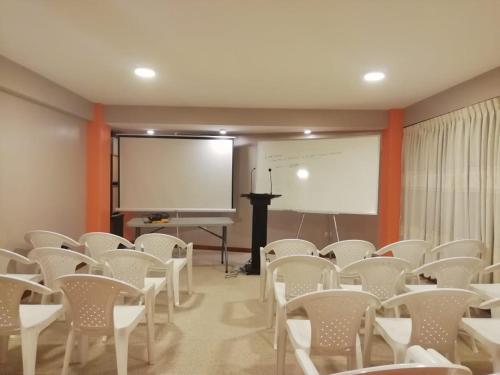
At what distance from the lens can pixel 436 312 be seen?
5.65 ft

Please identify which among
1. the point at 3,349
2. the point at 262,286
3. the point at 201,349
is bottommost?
the point at 201,349

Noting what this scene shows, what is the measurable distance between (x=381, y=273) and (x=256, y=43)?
2043mm

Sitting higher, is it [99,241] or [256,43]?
[256,43]

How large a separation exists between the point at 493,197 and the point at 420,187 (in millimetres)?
1279

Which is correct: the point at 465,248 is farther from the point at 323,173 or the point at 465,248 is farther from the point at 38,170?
the point at 38,170

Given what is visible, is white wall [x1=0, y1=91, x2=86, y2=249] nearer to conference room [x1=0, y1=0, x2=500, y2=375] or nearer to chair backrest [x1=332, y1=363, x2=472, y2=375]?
conference room [x1=0, y1=0, x2=500, y2=375]

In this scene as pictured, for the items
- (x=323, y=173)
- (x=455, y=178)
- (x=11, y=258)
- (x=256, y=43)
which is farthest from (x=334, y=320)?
(x=323, y=173)

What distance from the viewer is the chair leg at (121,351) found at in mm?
1895

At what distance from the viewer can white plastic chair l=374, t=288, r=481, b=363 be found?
5.47 feet

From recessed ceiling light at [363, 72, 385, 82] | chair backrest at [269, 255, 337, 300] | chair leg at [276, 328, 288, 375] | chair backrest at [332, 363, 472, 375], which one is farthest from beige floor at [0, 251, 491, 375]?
recessed ceiling light at [363, 72, 385, 82]

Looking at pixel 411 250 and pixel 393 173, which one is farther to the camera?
pixel 393 173

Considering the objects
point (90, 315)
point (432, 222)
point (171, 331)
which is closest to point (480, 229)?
point (432, 222)

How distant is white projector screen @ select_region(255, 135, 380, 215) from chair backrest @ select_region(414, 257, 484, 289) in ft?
9.14

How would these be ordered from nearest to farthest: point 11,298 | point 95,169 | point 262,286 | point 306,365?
point 306,365, point 11,298, point 262,286, point 95,169
